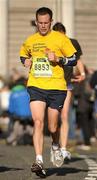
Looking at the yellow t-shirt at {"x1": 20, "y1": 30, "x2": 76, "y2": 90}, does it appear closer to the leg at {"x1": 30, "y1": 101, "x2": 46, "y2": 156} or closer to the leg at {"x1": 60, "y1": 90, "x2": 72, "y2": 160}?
the leg at {"x1": 30, "y1": 101, "x2": 46, "y2": 156}

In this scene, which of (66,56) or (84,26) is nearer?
(66,56)

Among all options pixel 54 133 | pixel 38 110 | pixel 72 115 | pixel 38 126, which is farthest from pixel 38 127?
pixel 72 115

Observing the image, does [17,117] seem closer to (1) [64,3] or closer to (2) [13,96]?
(2) [13,96]

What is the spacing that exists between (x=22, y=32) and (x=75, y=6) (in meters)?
1.88

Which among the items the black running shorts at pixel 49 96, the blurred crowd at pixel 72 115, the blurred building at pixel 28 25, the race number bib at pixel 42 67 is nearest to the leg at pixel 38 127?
the black running shorts at pixel 49 96

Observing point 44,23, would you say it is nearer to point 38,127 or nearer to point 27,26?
point 38,127

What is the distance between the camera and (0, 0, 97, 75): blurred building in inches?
1106

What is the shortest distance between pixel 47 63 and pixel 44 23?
0.47m

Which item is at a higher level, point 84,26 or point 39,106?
point 39,106

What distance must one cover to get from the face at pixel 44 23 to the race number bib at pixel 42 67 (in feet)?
1.03

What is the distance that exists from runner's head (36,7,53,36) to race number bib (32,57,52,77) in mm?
348

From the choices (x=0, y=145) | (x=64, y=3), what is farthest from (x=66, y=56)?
(x=64, y=3)

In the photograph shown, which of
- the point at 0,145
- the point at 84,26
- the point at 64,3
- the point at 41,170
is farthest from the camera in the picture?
the point at 84,26

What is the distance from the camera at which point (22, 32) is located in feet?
94.1
